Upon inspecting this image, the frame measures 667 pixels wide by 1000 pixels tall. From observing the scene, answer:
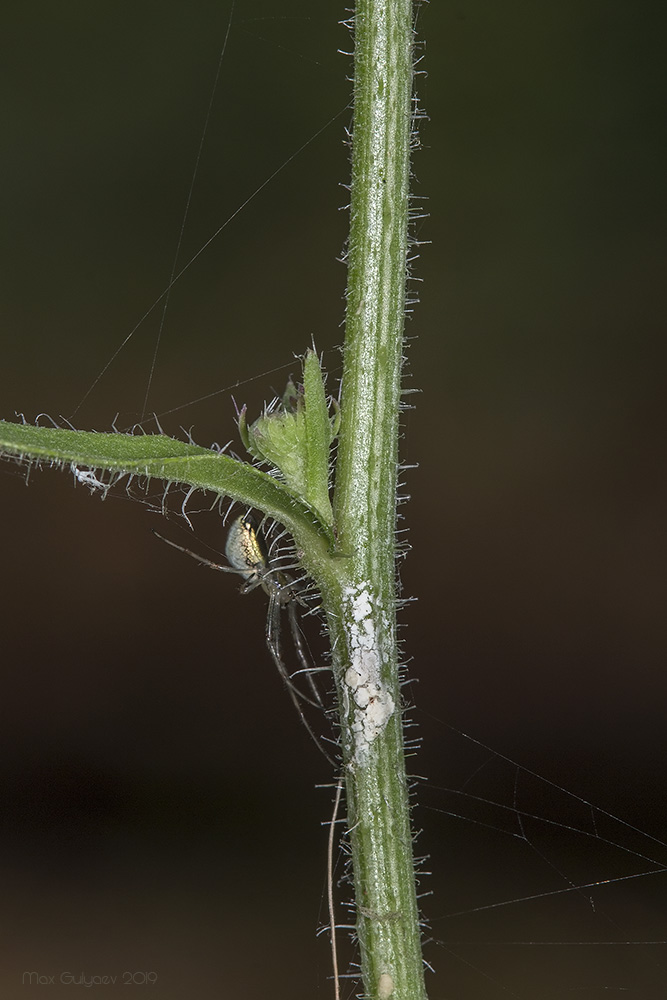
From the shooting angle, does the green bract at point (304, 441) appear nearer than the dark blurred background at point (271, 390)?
Yes

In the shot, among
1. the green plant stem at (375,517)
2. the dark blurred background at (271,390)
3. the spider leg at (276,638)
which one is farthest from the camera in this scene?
the dark blurred background at (271,390)

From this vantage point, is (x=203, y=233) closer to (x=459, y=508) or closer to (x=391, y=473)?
(x=459, y=508)

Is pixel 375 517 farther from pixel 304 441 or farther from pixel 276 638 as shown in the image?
pixel 276 638

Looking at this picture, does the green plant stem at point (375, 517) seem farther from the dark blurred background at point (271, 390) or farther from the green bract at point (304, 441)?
the dark blurred background at point (271, 390)

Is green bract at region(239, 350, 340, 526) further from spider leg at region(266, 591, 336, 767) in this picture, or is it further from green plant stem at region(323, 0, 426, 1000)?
spider leg at region(266, 591, 336, 767)

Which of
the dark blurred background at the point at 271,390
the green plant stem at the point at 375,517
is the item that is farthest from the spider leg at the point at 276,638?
the dark blurred background at the point at 271,390

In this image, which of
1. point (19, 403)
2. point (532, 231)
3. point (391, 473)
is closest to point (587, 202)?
point (532, 231)

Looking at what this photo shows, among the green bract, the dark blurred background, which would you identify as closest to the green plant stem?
the green bract
